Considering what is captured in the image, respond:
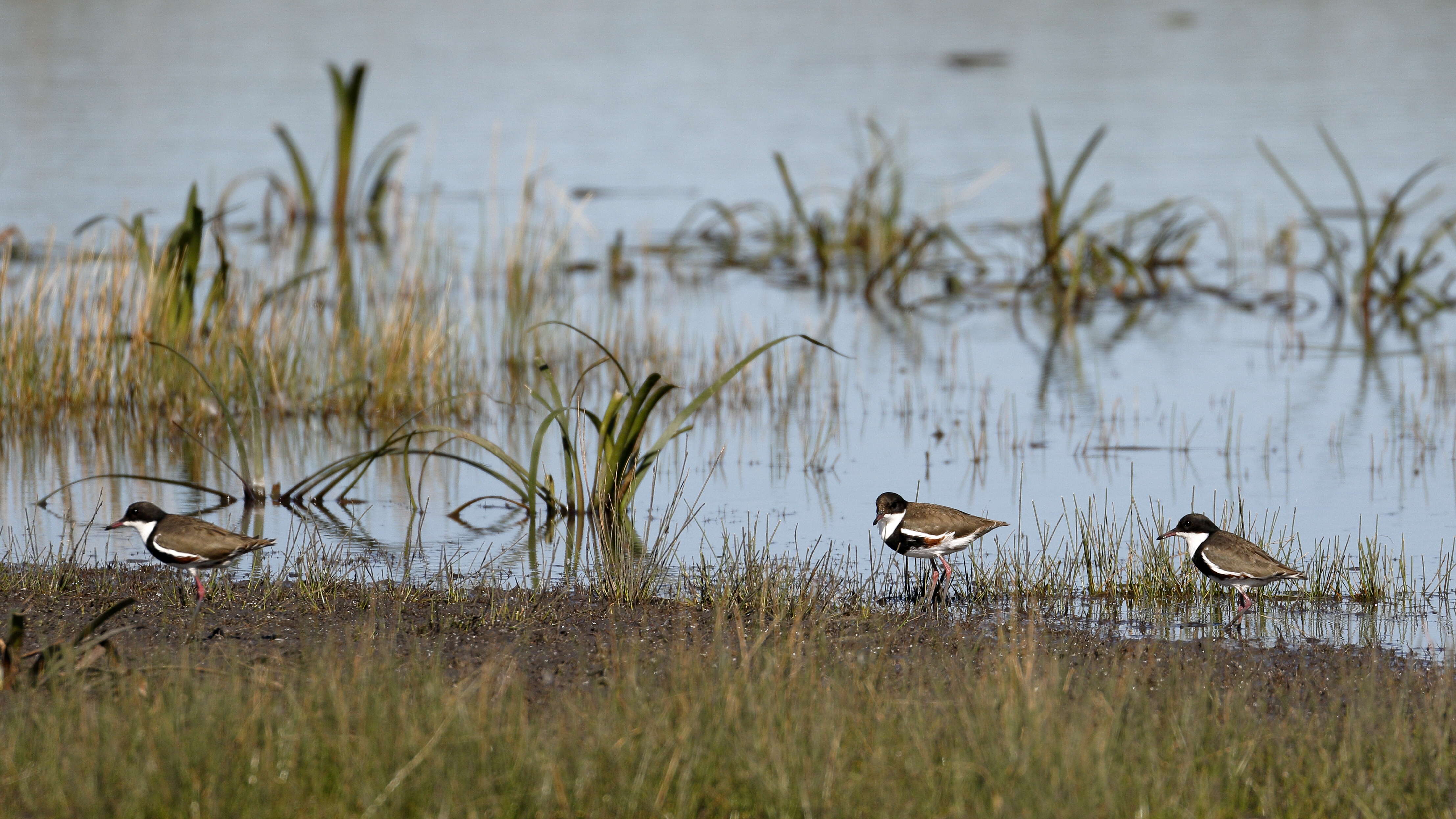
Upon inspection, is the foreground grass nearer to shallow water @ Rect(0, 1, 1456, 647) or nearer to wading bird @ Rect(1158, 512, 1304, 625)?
wading bird @ Rect(1158, 512, 1304, 625)

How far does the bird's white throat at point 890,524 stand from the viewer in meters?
6.91

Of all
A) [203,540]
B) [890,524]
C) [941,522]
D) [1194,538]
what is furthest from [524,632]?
[1194,538]

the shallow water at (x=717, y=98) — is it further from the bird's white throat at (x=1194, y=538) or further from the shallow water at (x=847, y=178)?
the bird's white throat at (x=1194, y=538)

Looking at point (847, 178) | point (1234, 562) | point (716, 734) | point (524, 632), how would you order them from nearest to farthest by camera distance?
point (716, 734)
point (524, 632)
point (1234, 562)
point (847, 178)

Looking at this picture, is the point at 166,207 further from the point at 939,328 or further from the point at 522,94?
the point at 522,94

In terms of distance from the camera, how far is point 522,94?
37.6 meters

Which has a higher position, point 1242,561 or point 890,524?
point 890,524

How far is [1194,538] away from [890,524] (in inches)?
49.1

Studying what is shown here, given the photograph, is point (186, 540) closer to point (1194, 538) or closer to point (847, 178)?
point (1194, 538)

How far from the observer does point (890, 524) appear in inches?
273

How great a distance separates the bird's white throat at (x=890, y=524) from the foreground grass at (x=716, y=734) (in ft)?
3.17

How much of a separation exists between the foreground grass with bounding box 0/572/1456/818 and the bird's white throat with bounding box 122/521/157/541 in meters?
0.82

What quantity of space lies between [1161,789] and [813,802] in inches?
36.6


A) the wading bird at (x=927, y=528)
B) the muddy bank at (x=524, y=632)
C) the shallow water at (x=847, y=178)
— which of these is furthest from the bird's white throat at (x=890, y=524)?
the shallow water at (x=847, y=178)
